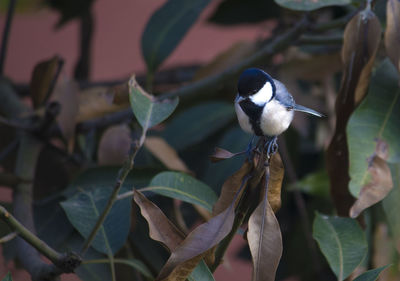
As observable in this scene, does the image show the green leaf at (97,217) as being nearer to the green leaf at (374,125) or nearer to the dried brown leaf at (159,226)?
the dried brown leaf at (159,226)

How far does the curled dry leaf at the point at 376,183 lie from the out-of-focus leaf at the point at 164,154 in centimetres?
41

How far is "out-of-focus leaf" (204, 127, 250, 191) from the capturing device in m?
1.24

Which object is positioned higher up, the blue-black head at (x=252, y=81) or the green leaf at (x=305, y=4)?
the blue-black head at (x=252, y=81)

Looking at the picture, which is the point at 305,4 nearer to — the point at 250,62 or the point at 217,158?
the point at 250,62

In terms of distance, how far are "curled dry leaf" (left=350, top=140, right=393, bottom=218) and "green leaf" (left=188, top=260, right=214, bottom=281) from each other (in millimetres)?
244

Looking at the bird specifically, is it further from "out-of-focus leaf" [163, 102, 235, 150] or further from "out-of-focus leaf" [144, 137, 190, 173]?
"out-of-focus leaf" [163, 102, 235, 150]

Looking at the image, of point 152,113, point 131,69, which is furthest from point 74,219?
point 131,69

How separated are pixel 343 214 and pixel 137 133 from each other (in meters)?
0.51

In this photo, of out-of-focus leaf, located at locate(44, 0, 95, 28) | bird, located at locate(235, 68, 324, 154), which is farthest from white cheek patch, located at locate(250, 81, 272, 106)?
out-of-focus leaf, located at locate(44, 0, 95, 28)

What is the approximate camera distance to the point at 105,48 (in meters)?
2.48

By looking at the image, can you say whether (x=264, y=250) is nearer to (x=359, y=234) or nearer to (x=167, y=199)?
(x=359, y=234)

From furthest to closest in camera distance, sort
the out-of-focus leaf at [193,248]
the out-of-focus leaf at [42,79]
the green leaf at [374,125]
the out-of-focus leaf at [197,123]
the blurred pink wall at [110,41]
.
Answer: the blurred pink wall at [110,41] → the out-of-focus leaf at [197,123] → the out-of-focus leaf at [42,79] → the green leaf at [374,125] → the out-of-focus leaf at [193,248]

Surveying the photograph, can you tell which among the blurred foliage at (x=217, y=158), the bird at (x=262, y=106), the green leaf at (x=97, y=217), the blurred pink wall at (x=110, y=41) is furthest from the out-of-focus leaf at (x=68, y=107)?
the blurred pink wall at (x=110, y=41)

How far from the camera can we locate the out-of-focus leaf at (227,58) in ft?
4.93
